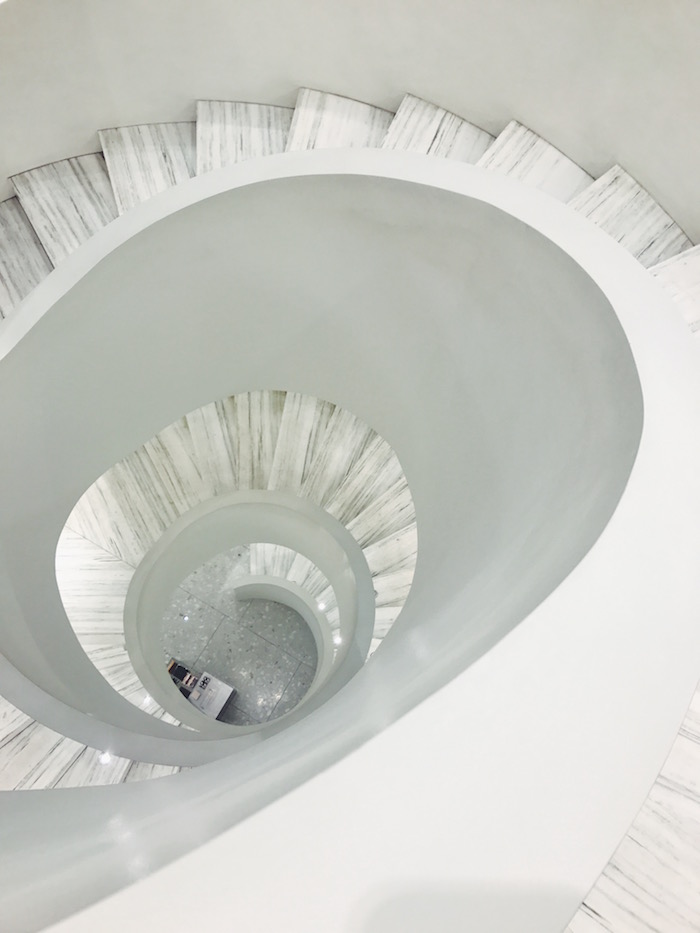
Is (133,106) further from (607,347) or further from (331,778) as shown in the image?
(331,778)

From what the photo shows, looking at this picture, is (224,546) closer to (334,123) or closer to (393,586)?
(393,586)

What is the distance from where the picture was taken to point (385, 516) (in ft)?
14.2

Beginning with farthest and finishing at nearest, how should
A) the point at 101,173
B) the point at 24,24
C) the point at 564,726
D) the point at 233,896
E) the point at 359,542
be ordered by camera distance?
1. the point at 359,542
2. the point at 101,173
3. the point at 24,24
4. the point at 564,726
5. the point at 233,896

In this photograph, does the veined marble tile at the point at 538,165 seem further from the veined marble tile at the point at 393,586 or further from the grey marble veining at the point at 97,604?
the grey marble veining at the point at 97,604

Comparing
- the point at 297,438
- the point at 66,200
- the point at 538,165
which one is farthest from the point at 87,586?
the point at 538,165

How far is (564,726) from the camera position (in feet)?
3.14

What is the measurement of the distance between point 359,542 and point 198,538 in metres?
1.42

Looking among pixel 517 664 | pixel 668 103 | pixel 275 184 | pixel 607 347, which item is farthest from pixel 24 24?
pixel 517 664

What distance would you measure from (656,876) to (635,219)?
2273 mm

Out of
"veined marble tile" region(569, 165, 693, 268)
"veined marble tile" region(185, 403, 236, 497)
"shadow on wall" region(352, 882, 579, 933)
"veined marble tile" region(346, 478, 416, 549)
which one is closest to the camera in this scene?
"shadow on wall" region(352, 882, 579, 933)

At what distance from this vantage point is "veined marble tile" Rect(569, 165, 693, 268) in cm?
239

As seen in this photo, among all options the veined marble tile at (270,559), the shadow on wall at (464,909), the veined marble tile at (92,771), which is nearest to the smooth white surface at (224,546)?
the veined marble tile at (270,559)

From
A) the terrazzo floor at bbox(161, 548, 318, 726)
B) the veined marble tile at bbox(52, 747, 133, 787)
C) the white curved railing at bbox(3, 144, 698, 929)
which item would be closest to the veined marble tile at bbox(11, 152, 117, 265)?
the white curved railing at bbox(3, 144, 698, 929)

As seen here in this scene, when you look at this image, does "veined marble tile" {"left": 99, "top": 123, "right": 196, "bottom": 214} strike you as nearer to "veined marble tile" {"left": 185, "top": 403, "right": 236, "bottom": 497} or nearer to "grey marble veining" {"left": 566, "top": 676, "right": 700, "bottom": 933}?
"veined marble tile" {"left": 185, "top": 403, "right": 236, "bottom": 497}
